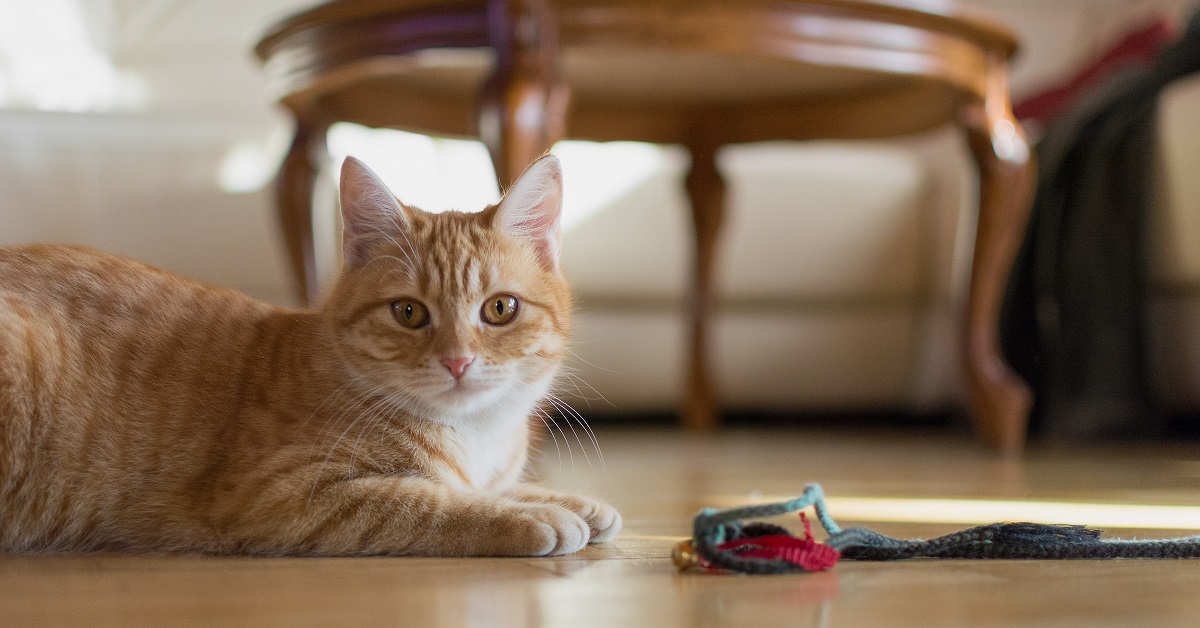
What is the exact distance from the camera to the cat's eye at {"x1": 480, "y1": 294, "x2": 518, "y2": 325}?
1217 mm

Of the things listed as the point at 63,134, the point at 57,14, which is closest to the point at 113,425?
the point at 63,134

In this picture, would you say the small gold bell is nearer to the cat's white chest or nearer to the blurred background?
the cat's white chest

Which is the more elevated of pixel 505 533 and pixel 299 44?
pixel 299 44

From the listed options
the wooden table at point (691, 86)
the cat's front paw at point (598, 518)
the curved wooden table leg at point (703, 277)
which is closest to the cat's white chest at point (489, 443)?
the cat's front paw at point (598, 518)

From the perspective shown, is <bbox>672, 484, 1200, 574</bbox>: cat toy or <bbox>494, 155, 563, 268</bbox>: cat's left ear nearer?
<bbox>672, 484, 1200, 574</bbox>: cat toy

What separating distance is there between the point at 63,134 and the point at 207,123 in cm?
33

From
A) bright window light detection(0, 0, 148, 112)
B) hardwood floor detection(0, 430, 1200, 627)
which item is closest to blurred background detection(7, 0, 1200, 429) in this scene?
bright window light detection(0, 0, 148, 112)

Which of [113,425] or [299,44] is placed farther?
[299,44]

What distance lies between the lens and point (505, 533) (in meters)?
1.09

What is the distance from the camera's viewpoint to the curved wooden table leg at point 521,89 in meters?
1.76

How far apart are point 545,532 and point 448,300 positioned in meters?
0.27

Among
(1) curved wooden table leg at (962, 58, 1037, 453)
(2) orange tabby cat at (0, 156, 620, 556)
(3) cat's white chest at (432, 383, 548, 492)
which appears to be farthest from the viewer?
(1) curved wooden table leg at (962, 58, 1037, 453)

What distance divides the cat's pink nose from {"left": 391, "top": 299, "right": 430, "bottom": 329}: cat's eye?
8 cm

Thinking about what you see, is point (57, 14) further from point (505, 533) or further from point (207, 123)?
point (505, 533)
